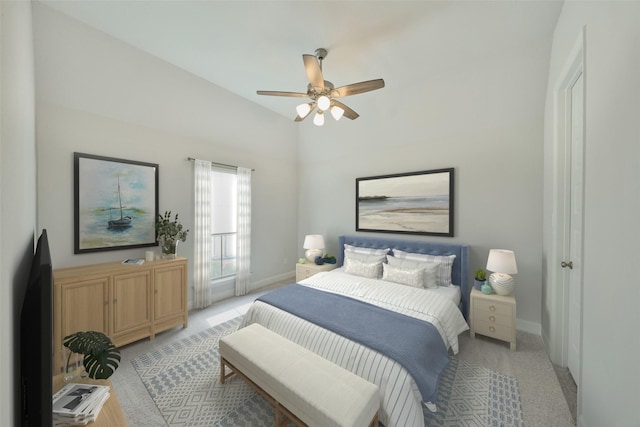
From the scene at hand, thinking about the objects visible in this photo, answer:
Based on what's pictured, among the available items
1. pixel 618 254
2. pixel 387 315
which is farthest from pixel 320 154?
pixel 618 254

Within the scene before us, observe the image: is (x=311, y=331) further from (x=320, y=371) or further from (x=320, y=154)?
(x=320, y=154)

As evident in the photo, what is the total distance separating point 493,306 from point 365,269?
4.98 feet

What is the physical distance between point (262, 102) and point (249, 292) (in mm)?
3428

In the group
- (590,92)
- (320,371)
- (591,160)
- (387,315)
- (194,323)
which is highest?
(590,92)

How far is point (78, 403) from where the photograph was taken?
1.23 metres

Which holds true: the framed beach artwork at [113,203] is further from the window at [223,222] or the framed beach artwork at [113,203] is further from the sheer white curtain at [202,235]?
the window at [223,222]

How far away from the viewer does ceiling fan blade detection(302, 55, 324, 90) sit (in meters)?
2.13

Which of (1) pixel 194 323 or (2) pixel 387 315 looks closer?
(2) pixel 387 315

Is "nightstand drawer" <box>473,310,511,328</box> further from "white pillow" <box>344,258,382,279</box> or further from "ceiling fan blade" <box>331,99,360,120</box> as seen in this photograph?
"ceiling fan blade" <box>331,99,360,120</box>

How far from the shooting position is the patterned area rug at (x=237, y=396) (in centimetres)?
178

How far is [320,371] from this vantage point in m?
1.67

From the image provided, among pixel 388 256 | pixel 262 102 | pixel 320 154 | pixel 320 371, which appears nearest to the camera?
pixel 320 371

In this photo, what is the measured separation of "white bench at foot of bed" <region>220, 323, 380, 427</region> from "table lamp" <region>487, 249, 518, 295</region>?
6.75 ft

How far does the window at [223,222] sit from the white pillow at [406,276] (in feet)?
8.94
